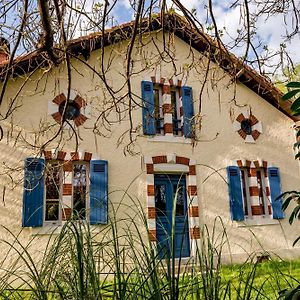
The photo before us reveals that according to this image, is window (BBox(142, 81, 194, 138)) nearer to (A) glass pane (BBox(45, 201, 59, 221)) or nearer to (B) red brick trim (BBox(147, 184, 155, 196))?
(B) red brick trim (BBox(147, 184, 155, 196))

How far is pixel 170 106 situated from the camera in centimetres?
934

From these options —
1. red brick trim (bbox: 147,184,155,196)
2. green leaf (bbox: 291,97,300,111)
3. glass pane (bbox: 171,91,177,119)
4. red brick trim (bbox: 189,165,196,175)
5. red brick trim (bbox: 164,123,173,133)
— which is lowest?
green leaf (bbox: 291,97,300,111)

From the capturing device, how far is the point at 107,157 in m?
8.66

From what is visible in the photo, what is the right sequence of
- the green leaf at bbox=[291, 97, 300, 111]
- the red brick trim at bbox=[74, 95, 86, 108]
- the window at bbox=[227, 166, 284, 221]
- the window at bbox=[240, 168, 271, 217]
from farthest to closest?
the window at bbox=[240, 168, 271, 217] < the window at bbox=[227, 166, 284, 221] < the red brick trim at bbox=[74, 95, 86, 108] < the green leaf at bbox=[291, 97, 300, 111]

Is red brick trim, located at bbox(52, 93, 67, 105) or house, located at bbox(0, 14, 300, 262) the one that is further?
red brick trim, located at bbox(52, 93, 67, 105)

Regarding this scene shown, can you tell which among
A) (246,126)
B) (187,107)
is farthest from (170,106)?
(246,126)

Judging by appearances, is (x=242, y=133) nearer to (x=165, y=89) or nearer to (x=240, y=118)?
(x=240, y=118)

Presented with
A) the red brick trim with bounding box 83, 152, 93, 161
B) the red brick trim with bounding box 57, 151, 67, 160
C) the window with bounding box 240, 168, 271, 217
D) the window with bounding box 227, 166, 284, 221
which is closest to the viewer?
the red brick trim with bounding box 57, 151, 67, 160

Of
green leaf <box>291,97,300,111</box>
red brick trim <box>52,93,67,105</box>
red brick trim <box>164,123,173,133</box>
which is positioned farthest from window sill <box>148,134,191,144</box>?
green leaf <box>291,97,300,111</box>

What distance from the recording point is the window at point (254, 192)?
31.6 ft

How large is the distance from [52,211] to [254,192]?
211 inches

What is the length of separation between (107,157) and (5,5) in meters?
6.09

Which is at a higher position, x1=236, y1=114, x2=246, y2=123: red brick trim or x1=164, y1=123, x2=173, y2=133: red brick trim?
x1=236, y1=114, x2=246, y2=123: red brick trim

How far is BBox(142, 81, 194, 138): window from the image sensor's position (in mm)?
9453
